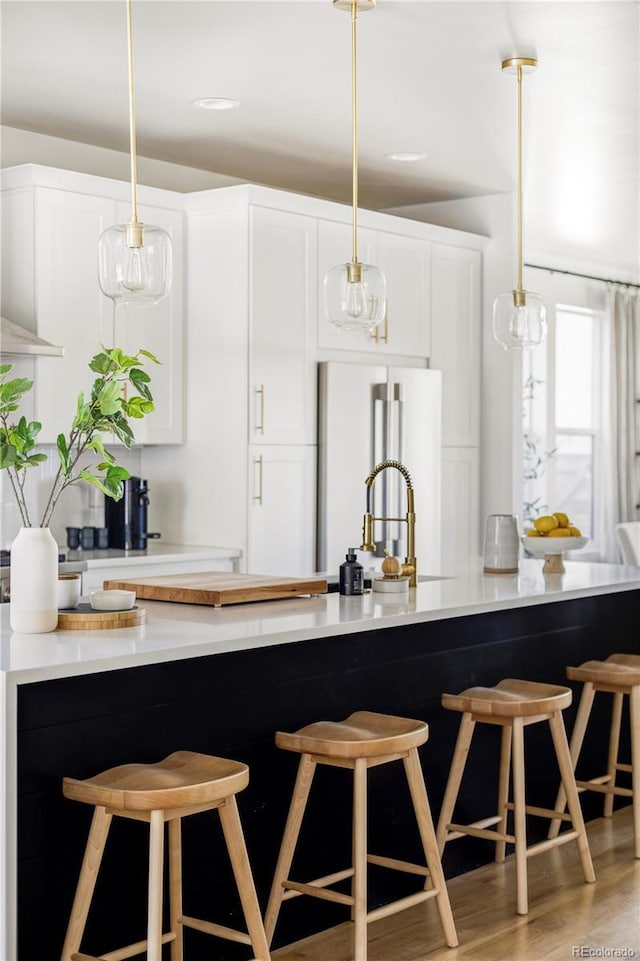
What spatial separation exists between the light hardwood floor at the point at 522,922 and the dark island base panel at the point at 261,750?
0.30 feet

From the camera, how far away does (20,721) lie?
2.46 m

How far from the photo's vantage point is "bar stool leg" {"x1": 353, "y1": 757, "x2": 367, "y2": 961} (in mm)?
2807

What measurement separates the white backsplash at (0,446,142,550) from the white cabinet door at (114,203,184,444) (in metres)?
0.28

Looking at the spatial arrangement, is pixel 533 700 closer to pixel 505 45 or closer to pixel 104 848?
pixel 104 848

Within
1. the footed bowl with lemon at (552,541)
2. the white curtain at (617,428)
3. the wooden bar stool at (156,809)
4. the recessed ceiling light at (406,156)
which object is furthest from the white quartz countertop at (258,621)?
the white curtain at (617,428)

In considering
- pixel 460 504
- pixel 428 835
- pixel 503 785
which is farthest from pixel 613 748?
pixel 460 504

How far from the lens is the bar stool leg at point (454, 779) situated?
3414 mm

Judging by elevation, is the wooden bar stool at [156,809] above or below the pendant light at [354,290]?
below

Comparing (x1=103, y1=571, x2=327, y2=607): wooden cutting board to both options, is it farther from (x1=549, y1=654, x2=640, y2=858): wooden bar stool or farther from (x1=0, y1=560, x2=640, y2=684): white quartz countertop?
(x1=549, y1=654, x2=640, y2=858): wooden bar stool

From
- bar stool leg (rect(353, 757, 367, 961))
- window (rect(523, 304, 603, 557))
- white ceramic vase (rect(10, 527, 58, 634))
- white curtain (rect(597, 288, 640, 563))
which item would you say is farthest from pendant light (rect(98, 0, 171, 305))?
white curtain (rect(597, 288, 640, 563))

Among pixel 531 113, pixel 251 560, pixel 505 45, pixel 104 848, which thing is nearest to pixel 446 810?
pixel 104 848

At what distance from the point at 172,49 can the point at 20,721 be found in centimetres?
251

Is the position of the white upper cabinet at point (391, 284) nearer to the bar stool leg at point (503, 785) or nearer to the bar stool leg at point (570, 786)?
the bar stool leg at point (503, 785)

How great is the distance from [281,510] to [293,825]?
250cm
